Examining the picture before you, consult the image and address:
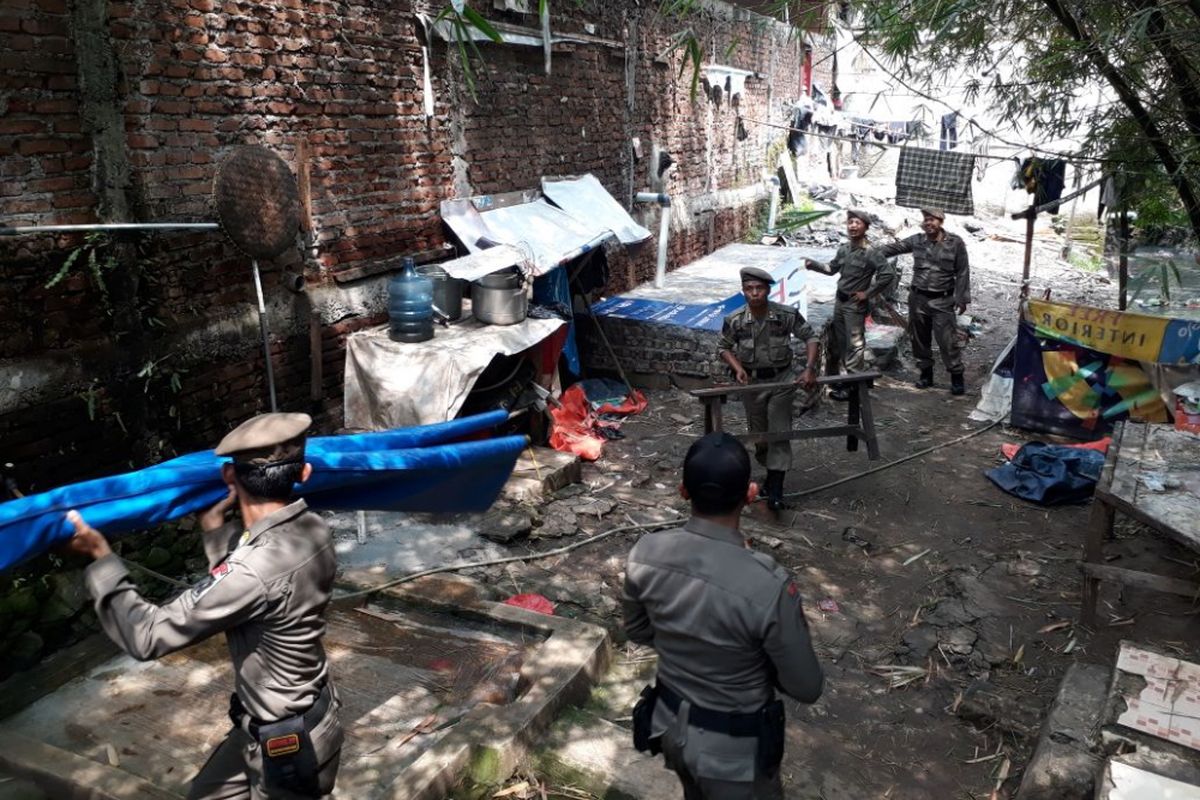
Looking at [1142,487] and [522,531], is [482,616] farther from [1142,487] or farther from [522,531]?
[1142,487]

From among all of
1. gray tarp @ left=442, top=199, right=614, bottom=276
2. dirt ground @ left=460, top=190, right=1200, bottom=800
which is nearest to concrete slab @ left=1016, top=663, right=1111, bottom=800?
dirt ground @ left=460, top=190, right=1200, bottom=800

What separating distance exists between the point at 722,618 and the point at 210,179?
4.65 meters

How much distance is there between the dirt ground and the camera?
4121 millimetres

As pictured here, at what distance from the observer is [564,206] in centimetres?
935

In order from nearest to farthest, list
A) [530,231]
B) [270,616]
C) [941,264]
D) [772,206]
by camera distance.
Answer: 1. [270,616]
2. [530,231]
3. [941,264]
4. [772,206]

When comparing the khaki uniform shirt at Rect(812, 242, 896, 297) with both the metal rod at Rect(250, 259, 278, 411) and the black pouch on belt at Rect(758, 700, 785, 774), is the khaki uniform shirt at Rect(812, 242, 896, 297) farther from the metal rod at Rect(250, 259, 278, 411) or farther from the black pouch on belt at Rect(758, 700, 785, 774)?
the black pouch on belt at Rect(758, 700, 785, 774)

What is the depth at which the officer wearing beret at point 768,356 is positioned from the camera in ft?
21.9

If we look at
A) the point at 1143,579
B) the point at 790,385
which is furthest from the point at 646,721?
the point at 790,385

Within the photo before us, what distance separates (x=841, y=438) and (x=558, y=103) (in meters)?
4.72

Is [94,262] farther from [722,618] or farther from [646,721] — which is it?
[722,618]

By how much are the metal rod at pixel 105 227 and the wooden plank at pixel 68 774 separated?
229 centimetres

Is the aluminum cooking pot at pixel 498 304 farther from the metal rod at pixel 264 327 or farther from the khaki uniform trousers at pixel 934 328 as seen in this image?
the khaki uniform trousers at pixel 934 328

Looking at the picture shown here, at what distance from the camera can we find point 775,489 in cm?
675

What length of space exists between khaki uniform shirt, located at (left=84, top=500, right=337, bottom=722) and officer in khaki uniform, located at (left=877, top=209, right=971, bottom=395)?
783cm
